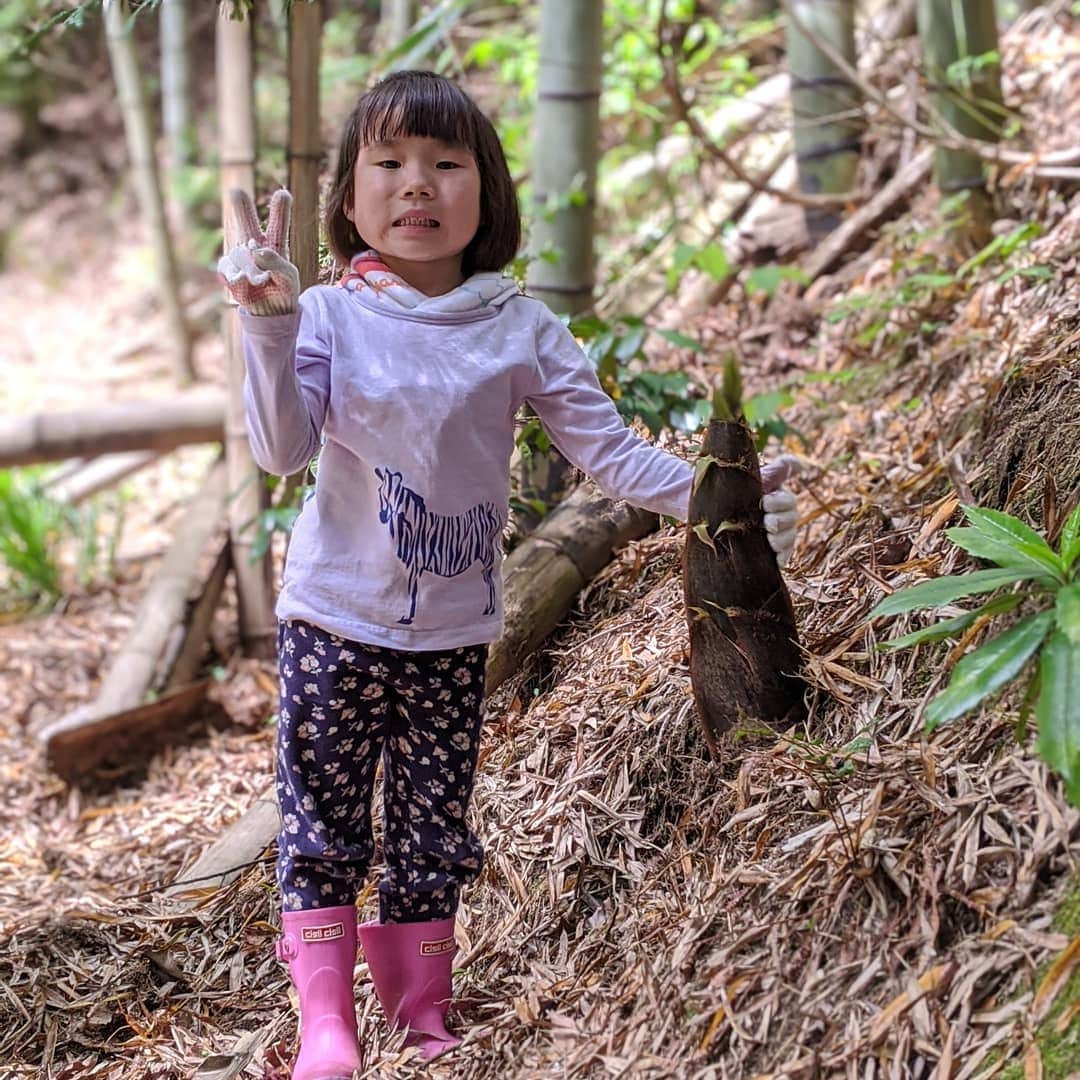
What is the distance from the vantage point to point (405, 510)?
4.97ft

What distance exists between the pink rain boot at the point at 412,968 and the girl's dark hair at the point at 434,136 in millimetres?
918

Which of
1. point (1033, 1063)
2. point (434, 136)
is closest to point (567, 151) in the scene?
point (434, 136)

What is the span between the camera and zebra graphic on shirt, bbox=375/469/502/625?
1513 millimetres

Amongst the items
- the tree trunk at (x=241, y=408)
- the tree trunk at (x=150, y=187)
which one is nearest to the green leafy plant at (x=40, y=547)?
the tree trunk at (x=241, y=408)

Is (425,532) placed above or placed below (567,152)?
below

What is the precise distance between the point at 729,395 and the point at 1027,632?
47 centimetres

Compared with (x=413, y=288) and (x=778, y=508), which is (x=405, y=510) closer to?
(x=413, y=288)

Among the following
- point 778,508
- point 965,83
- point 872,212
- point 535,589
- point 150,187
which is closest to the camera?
point 778,508

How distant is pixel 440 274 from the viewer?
1612 mm

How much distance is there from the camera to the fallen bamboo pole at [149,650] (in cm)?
303

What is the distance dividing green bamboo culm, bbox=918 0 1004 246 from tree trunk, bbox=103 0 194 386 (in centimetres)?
413

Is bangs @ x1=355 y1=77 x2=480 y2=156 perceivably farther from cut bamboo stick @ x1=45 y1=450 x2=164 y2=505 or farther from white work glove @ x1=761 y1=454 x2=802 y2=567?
cut bamboo stick @ x1=45 y1=450 x2=164 y2=505

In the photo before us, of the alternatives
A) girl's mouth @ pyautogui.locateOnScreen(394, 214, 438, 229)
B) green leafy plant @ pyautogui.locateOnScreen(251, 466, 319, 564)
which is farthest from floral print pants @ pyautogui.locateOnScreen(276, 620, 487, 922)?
green leafy plant @ pyautogui.locateOnScreen(251, 466, 319, 564)

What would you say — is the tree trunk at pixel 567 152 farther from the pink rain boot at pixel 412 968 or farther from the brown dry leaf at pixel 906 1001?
the brown dry leaf at pixel 906 1001
